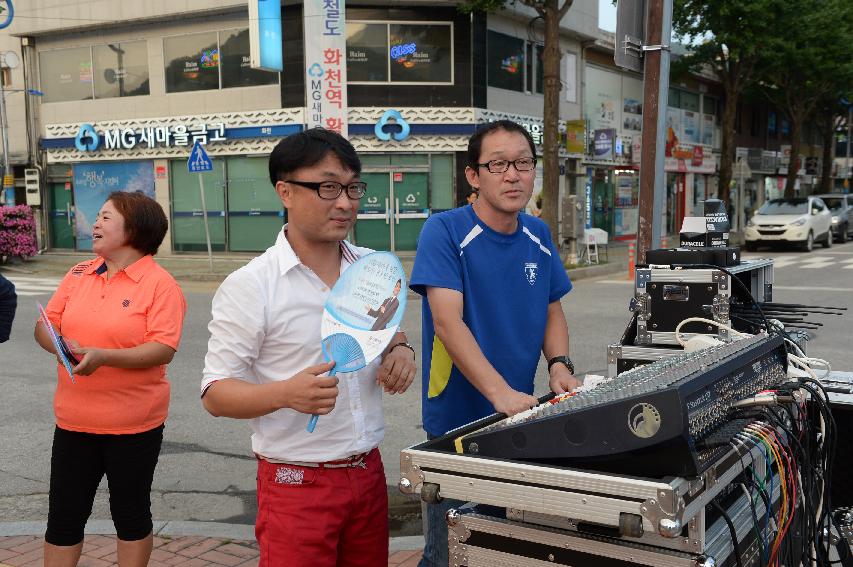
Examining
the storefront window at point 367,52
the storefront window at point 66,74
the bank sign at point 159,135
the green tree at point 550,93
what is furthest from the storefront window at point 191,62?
the green tree at point 550,93

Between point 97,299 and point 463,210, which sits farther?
point 97,299

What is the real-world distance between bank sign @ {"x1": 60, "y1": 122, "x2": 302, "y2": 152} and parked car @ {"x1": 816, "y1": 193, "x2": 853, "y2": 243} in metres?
19.1

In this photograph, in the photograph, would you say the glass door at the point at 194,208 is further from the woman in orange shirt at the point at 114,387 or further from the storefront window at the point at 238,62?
the woman in orange shirt at the point at 114,387

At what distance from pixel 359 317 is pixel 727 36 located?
28.8 metres

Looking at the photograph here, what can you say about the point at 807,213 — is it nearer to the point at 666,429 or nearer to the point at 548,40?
the point at 548,40

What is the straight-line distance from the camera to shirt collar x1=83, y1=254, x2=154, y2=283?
3477 mm

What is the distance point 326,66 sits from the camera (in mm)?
19547

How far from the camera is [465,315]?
2.97 meters

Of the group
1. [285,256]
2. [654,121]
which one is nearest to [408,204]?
[654,121]

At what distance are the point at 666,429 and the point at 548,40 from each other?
736 inches

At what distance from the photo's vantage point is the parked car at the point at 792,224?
24.7 metres

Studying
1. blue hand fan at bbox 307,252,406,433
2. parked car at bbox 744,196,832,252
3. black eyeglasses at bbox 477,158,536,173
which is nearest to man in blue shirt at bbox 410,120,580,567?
black eyeglasses at bbox 477,158,536,173

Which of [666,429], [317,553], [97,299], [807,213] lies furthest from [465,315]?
[807,213]

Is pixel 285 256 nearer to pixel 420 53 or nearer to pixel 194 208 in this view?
pixel 420 53
